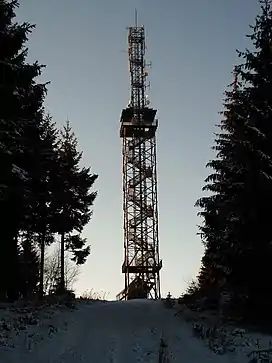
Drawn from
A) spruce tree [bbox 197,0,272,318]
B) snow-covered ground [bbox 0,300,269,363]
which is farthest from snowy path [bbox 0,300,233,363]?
spruce tree [bbox 197,0,272,318]

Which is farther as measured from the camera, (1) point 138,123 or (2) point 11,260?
(1) point 138,123

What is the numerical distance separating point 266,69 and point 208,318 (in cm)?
855

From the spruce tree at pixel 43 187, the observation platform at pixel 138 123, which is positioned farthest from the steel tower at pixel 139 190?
the spruce tree at pixel 43 187

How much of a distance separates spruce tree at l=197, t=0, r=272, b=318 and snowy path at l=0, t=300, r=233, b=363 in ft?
7.71

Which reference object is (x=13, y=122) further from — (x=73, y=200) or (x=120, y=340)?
(x=73, y=200)

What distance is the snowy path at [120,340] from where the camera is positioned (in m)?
14.6

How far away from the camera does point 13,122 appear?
16.5 m

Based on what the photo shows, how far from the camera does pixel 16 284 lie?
2184cm

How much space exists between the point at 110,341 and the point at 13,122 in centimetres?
669

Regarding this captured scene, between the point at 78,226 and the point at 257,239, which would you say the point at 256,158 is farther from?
the point at 78,226

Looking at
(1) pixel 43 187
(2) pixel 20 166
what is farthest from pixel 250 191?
(1) pixel 43 187

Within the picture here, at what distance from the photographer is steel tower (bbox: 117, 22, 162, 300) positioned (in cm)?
4216

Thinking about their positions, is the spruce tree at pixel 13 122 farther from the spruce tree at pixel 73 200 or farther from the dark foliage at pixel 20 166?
the spruce tree at pixel 73 200

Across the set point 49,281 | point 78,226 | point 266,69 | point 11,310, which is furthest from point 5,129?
point 49,281
